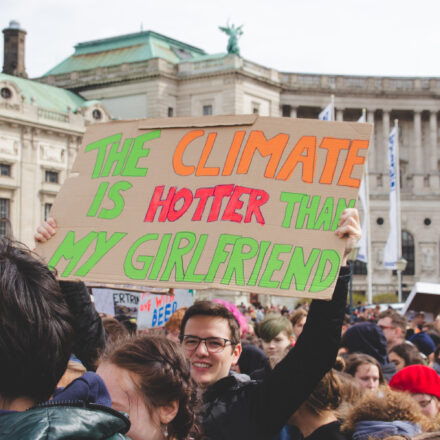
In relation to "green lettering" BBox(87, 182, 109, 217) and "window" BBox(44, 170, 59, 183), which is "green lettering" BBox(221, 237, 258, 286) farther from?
"window" BBox(44, 170, 59, 183)

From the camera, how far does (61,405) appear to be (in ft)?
6.24

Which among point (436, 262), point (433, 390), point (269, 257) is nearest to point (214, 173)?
point (269, 257)

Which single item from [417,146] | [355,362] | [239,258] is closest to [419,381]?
[355,362]

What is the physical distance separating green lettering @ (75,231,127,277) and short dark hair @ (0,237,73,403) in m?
1.88

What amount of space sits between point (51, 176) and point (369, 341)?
1555 inches

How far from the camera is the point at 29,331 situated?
78.4 inches

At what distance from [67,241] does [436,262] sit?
55.9 meters

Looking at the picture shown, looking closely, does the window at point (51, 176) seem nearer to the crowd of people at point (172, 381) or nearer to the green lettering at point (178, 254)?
the crowd of people at point (172, 381)

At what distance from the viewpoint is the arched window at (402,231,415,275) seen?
57.0 metres

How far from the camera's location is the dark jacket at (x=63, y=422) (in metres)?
1.76

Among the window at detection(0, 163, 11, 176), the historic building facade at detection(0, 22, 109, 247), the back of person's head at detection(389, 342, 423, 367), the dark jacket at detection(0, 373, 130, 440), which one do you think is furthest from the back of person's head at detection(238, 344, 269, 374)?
the window at detection(0, 163, 11, 176)

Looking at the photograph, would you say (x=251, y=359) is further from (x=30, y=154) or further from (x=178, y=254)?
(x=30, y=154)

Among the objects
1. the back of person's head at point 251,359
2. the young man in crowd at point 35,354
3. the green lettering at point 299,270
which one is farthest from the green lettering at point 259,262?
the back of person's head at point 251,359

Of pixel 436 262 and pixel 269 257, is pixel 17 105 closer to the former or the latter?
pixel 436 262
